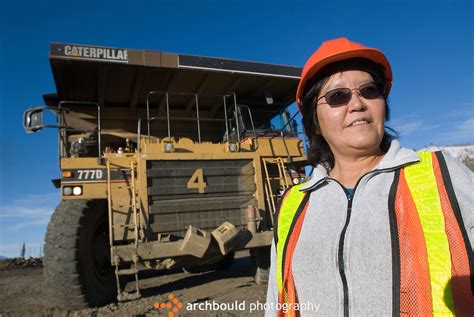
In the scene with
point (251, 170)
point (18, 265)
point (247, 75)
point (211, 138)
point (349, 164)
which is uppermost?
point (247, 75)

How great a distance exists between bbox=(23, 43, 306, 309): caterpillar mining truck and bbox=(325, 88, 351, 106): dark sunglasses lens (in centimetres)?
288

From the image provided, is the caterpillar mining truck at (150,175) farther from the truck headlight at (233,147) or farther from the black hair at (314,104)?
the black hair at (314,104)

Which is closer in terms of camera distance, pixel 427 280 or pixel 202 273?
pixel 427 280

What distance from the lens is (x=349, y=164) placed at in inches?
54.9

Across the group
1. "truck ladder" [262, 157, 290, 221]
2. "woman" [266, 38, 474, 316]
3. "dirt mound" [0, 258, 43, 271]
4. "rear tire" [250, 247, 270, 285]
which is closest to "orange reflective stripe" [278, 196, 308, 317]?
"woman" [266, 38, 474, 316]

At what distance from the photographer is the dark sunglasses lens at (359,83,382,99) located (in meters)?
1.36

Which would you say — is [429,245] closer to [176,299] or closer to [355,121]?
[355,121]

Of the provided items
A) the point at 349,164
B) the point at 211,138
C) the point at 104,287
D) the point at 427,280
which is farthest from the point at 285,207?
the point at 211,138

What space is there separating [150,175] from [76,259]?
4.55 feet

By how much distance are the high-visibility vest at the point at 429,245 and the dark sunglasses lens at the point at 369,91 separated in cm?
32

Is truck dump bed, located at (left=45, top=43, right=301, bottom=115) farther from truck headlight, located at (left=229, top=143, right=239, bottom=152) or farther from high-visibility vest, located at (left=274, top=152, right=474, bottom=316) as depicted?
high-visibility vest, located at (left=274, top=152, right=474, bottom=316)

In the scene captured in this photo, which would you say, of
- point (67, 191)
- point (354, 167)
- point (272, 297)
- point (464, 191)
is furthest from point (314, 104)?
point (67, 191)

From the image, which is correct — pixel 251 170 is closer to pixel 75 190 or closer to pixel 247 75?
pixel 247 75

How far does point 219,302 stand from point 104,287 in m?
1.56
